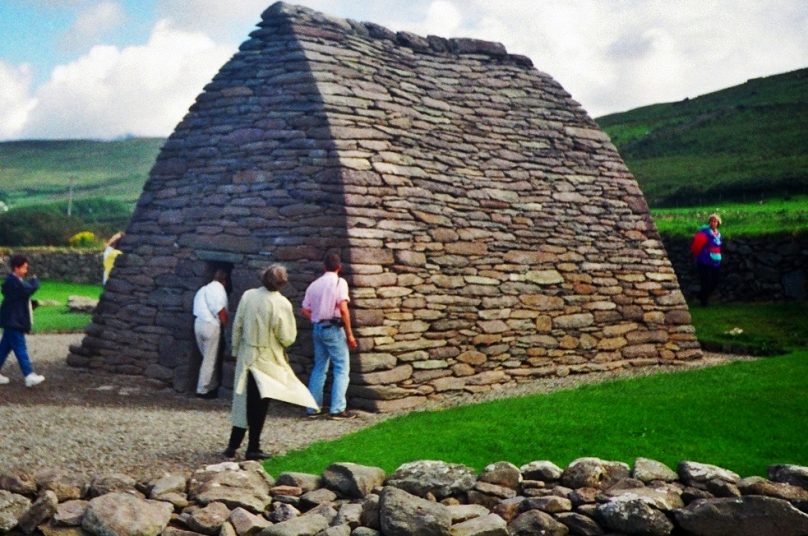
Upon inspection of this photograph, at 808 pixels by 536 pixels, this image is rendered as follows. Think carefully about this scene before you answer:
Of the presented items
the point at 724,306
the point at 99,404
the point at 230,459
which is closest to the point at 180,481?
the point at 230,459

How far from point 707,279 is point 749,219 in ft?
17.4

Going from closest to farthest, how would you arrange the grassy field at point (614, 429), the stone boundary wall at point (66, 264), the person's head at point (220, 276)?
the grassy field at point (614, 429) < the person's head at point (220, 276) < the stone boundary wall at point (66, 264)

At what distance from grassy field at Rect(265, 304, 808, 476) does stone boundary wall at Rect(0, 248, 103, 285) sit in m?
25.8

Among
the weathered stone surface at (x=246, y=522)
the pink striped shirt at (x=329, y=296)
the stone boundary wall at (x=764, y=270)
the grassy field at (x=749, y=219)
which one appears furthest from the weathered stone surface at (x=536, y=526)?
the grassy field at (x=749, y=219)

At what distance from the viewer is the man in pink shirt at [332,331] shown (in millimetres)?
11078

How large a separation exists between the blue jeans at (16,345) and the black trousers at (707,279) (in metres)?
12.3

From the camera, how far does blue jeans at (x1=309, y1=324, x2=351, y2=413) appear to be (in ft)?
36.6

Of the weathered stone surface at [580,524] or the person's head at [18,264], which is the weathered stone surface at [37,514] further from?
the person's head at [18,264]

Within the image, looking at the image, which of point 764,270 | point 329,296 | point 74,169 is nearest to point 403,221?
point 329,296

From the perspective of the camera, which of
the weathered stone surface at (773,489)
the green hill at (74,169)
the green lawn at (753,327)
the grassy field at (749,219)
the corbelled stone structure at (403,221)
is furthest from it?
the green hill at (74,169)

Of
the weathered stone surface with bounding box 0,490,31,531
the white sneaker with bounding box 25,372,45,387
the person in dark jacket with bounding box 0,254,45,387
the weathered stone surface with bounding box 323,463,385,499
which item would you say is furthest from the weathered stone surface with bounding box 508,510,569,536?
the white sneaker with bounding box 25,372,45,387

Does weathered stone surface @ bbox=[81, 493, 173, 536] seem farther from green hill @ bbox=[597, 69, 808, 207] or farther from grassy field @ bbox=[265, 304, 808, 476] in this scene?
green hill @ bbox=[597, 69, 808, 207]

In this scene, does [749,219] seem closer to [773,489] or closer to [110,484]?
[773,489]

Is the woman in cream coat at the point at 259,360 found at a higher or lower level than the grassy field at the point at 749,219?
lower
